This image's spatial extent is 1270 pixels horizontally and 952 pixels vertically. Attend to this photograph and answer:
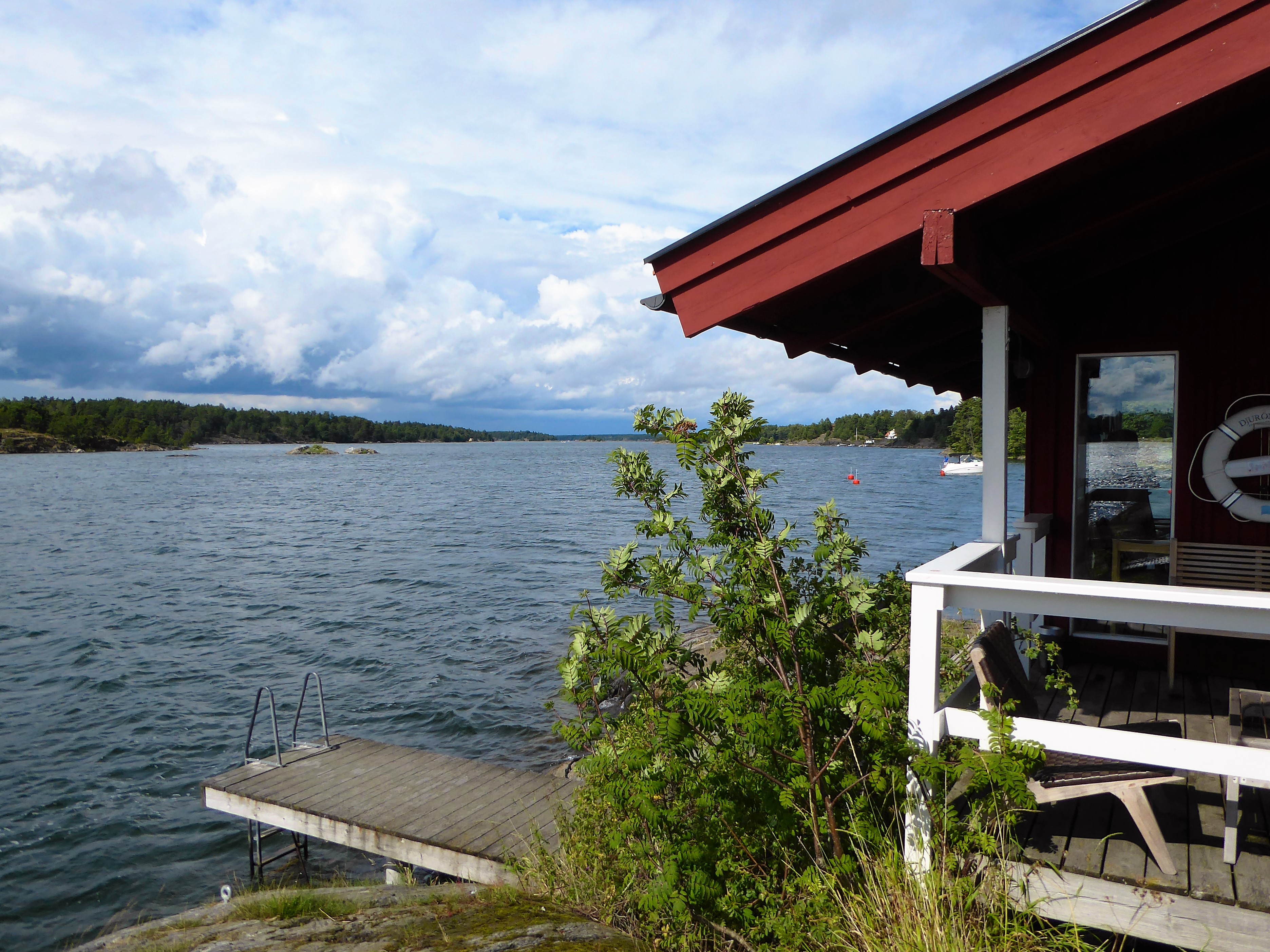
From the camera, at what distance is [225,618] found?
2103 centimetres

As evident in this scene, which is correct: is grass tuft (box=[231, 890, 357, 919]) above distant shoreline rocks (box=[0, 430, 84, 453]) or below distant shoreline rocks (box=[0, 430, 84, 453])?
below

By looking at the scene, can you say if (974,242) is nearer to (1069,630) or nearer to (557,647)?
(1069,630)

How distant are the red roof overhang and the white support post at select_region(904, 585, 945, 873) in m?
1.49

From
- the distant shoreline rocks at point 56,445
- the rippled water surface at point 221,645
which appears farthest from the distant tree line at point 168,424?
the rippled water surface at point 221,645

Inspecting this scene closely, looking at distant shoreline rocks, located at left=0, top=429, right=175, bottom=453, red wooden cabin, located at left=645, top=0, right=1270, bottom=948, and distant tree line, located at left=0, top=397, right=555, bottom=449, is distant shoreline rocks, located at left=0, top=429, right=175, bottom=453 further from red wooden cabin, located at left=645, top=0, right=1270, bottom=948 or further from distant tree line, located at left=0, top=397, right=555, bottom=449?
red wooden cabin, located at left=645, top=0, right=1270, bottom=948

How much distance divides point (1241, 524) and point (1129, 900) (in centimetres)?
409

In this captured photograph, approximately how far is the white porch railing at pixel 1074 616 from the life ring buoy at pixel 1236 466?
3449 mm

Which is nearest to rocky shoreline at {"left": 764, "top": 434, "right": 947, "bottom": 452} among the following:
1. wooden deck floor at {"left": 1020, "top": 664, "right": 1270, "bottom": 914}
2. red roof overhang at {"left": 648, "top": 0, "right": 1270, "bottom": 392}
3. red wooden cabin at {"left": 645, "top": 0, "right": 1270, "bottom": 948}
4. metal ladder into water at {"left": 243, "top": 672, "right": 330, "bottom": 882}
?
metal ladder into water at {"left": 243, "top": 672, "right": 330, "bottom": 882}

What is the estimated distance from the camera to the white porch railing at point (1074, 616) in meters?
2.84

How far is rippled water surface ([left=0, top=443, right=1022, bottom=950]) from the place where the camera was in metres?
9.77

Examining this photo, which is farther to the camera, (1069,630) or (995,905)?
(1069,630)

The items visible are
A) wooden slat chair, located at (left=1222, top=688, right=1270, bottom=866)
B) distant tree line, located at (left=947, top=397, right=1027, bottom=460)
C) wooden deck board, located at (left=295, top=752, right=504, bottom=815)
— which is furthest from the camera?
distant tree line, located at (left=947, top=397, right=1027, bottom=460)

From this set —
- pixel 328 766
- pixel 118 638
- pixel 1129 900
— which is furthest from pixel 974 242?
pixel 118 638

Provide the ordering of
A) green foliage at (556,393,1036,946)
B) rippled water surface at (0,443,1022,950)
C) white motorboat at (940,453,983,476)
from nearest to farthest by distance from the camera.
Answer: green foliage at (556,393,1036,946), rippled water surface at (0,443,1022,950), white motorboat at (940,453,983,476)
